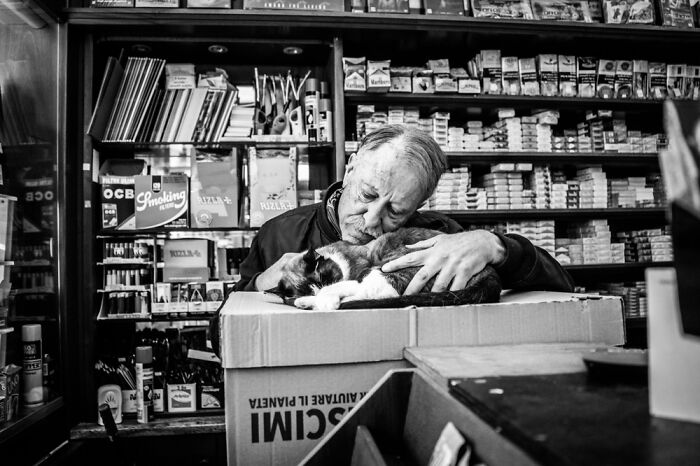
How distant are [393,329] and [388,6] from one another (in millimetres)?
2463

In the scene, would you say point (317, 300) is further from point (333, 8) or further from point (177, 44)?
point (177, 44)

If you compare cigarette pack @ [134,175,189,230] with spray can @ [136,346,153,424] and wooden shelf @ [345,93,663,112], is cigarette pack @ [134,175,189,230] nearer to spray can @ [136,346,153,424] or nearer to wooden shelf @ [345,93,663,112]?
spray can @ [136,346,153,424]

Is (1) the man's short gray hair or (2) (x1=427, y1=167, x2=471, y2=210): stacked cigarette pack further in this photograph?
(2) (x1=427, y1=167, x2=471, y2=210): stacked cigarette pack

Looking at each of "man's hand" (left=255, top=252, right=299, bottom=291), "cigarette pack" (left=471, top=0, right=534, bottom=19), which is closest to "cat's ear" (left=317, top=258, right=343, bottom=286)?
"man's hand" (left=255, top=252, right=299, bottom=291)

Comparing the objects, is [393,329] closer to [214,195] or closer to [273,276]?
[273,276]

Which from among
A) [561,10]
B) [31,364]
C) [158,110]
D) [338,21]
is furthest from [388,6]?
[31,364]

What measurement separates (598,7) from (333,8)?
174 cm

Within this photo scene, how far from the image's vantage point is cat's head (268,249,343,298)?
1.13 metres

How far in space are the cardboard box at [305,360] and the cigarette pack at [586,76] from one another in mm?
2791

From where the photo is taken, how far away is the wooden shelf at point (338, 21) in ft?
8.71

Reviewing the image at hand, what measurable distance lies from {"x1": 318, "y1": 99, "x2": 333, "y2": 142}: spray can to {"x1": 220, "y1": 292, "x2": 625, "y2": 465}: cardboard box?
2158mm

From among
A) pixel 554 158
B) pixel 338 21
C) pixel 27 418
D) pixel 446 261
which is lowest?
pixel 27 418

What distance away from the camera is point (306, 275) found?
3.77 ft

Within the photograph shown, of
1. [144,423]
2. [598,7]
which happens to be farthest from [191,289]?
[598,7]
